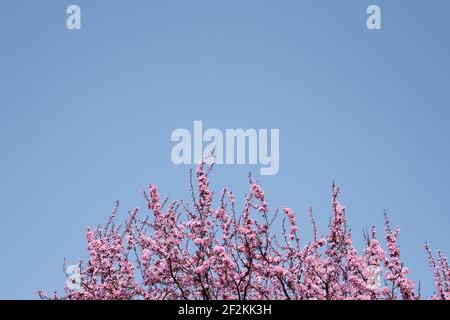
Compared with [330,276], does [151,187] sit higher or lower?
higher

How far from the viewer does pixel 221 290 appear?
46.2 feet

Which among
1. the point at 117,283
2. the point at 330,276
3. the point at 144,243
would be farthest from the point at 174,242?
the point at 330,276

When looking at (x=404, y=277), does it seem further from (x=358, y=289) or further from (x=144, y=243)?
(x=144, y=243)
